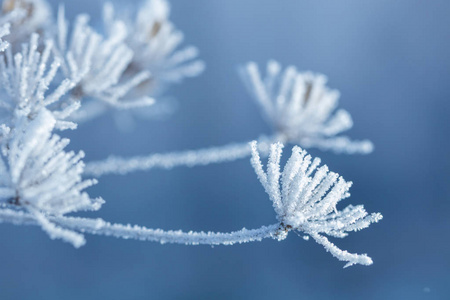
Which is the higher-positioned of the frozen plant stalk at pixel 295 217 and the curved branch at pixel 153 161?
the curved branch at pixel 153 161

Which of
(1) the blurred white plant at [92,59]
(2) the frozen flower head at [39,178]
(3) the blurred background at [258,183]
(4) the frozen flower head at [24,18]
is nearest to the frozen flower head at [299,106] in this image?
(1) the blurred white plant at [92,59]

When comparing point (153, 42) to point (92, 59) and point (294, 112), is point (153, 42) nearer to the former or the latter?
point (92, 59)

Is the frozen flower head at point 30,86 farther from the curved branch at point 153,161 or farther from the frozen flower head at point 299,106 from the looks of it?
the frozen flower head at point 299,106

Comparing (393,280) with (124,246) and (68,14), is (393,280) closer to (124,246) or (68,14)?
(124,246)

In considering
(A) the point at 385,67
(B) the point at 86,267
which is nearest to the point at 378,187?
(A) the point at 385,67

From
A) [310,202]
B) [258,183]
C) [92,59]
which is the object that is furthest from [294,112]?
[258,183]

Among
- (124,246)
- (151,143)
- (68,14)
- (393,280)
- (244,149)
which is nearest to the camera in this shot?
→ (244,149)
